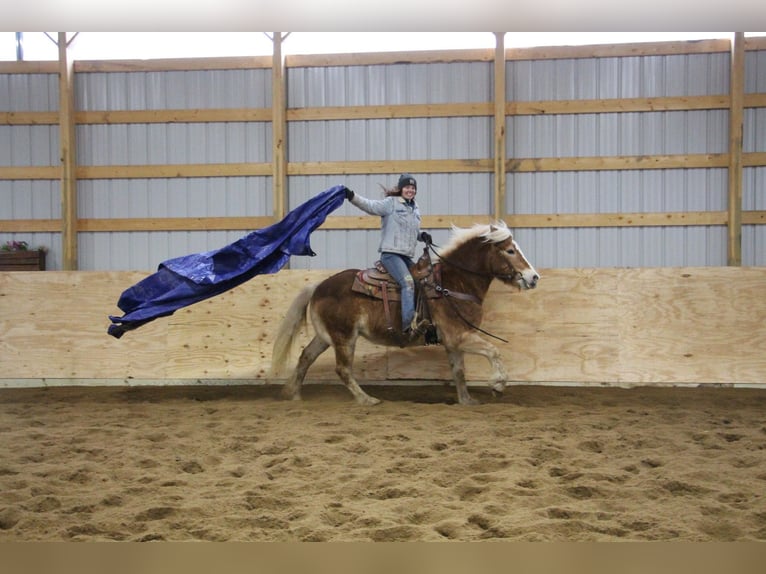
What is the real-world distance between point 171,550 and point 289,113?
9.70 meters

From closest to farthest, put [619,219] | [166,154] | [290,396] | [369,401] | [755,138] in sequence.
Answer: [369,401] < [290,396] < [755,138] < [619,219] < [166,154]

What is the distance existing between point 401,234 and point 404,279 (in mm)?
400

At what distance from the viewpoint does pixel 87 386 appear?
21.7 feet

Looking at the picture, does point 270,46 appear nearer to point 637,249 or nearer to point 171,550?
point 637,249

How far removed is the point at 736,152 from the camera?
913 centimetres

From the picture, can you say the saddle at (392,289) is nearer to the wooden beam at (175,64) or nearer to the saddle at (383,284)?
the saddle at (383,284)

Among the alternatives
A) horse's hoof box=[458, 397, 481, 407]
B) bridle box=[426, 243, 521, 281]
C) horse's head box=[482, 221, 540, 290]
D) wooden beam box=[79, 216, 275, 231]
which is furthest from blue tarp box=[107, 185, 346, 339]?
wooden beam box=[79, 216, 275, 231]

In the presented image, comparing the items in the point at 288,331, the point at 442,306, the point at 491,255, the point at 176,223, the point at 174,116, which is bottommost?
the point at 288,331

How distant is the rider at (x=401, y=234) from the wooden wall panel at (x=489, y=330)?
3.55 ft

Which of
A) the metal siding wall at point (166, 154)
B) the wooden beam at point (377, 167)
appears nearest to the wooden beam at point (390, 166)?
the wooden beam at point (377, 167)

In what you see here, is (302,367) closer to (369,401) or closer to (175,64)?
(369,401)

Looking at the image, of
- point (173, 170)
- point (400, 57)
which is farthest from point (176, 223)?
point (400, 57)

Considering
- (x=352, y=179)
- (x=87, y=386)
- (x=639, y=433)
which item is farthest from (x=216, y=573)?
(x=352, y=179)

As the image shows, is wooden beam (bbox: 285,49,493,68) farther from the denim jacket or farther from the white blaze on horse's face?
the white blaze on horse's face
